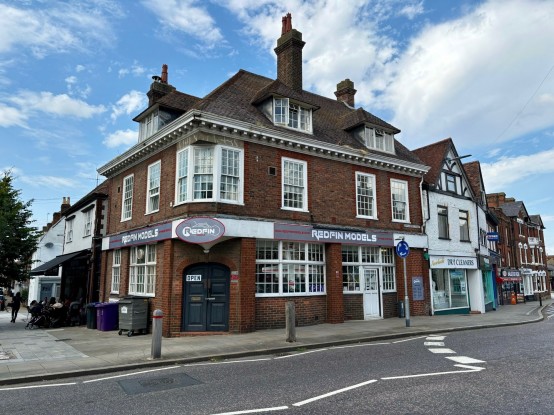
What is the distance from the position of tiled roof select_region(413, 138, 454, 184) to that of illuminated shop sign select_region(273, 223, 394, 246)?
5655 mm

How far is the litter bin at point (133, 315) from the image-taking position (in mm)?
14687

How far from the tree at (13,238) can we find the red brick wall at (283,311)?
14281 mm

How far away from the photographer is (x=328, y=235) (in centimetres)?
1692

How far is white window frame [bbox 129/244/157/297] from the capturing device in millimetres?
16312

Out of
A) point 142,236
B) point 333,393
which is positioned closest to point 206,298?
point 142,236

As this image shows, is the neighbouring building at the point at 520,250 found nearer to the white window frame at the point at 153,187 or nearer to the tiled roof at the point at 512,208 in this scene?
the tiled roof at the point at 512,208

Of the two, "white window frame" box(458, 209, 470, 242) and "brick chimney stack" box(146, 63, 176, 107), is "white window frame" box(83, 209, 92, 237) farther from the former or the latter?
"white window frame" box(458, 209, 470, 242)

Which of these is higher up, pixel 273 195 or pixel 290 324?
pixel 273 195

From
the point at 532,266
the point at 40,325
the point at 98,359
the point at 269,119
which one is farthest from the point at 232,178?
the point at 532,266

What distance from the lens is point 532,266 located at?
5000cm

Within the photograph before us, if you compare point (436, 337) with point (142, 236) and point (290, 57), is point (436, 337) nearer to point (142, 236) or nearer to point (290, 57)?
point (142, 236)

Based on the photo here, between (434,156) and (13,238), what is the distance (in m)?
23.8

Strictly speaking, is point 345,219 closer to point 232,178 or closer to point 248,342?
point 232,178

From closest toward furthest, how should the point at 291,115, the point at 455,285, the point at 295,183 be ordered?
the point at 295,183 < the point at 291,115 < the point at 455,285
